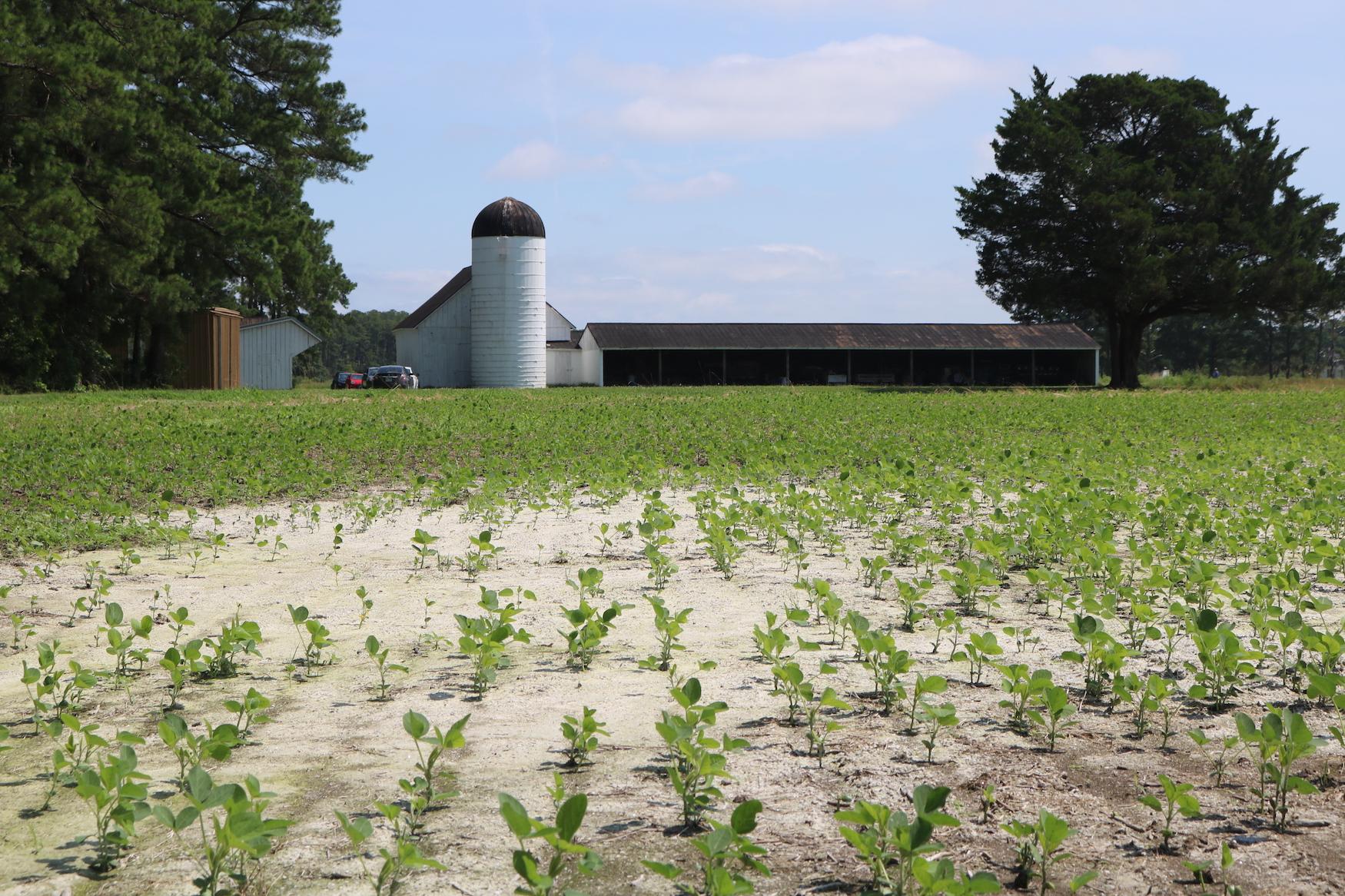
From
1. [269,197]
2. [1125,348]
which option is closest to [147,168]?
[269,197]

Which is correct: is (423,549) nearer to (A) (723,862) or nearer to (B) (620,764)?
(B) (620,764)

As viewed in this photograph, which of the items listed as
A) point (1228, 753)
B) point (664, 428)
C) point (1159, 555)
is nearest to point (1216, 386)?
point (664, 428)

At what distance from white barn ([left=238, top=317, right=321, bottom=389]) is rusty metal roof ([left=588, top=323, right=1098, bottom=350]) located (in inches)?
587

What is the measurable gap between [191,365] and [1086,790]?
34.9 meters

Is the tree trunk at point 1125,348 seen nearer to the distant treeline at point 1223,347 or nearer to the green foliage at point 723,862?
the green foliage at point 723,862

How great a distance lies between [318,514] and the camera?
819cm

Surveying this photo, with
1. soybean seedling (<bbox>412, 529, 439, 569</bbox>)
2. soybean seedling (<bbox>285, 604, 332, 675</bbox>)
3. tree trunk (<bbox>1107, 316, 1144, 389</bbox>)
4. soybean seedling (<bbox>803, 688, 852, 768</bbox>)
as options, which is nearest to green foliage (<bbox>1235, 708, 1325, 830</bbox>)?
soybean seedling (<bbox>803, 688, 852, 768</bbox>)

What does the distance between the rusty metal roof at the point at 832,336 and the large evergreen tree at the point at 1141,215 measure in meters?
10.3

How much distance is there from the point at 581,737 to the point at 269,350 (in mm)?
39379

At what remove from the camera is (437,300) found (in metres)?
56.8

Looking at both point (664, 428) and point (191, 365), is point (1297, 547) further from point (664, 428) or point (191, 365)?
point (191, 365)

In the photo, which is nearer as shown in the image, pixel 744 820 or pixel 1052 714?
Answer: pixel 744 820

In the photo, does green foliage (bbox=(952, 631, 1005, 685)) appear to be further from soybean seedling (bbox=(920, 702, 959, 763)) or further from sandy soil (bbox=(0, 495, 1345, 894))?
soybean seedling (bbox=(920, 702, 959, 763))

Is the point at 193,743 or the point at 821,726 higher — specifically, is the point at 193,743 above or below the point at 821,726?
above
